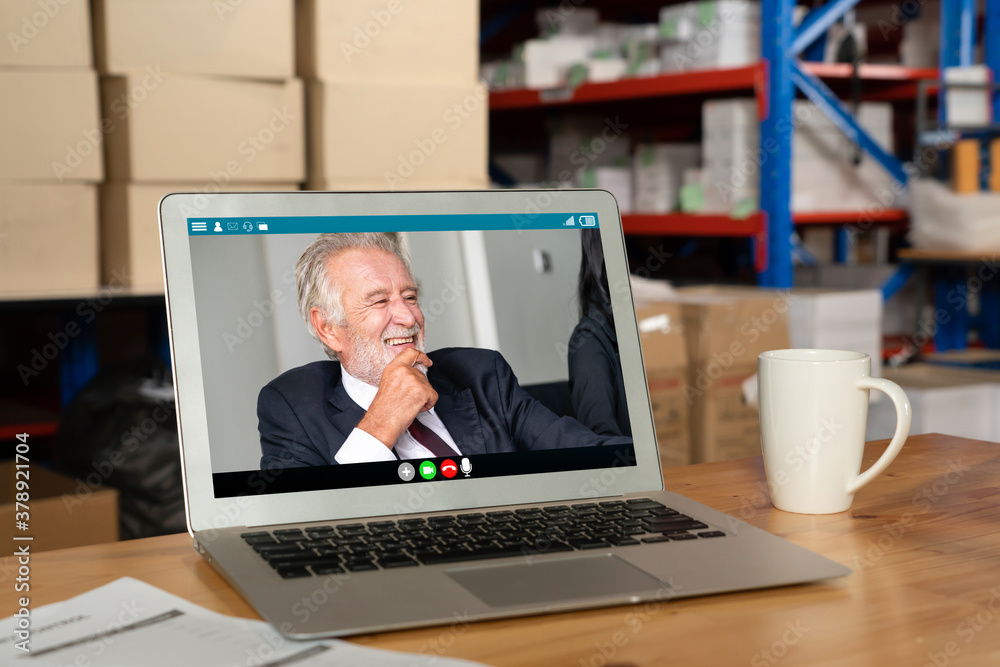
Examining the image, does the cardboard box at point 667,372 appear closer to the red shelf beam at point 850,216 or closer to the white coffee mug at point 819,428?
the red shelf beam at point 850,216

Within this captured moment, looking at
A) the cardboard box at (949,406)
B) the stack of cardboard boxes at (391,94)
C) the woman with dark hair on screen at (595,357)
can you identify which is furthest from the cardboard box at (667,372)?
the woman with dark hair on screen at (595,357)

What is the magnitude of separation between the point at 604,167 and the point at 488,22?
89cm

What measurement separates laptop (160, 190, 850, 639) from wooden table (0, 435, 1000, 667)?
0.02 m

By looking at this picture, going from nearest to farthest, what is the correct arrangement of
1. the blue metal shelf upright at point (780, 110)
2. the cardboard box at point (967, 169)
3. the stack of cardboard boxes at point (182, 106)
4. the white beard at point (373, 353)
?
1. the white beard at point (373, 353)
2. the stack of cardboard boxes at point (182, 106)
3. the blue metal shelf upright at point (780, 110)
4. the cardboard box at point (967, 169)

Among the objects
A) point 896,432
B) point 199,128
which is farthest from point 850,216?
point 896,432

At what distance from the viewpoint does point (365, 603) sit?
1.70ft

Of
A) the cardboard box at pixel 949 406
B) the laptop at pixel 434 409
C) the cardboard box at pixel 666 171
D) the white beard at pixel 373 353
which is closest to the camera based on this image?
the laptop at pixel 434 409

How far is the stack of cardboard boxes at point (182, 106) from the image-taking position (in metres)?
1.82

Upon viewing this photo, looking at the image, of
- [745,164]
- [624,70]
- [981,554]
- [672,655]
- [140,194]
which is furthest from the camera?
[624,70]

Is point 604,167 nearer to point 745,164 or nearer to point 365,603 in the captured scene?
point 745,164

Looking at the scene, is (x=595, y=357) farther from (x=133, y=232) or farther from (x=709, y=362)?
(x=709, y=362)

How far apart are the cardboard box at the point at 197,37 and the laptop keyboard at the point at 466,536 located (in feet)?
4.76

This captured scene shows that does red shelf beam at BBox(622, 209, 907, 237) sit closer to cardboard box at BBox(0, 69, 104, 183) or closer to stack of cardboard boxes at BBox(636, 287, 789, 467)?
stack of cardboard boxes at BBox(636, 287, 789, 467)

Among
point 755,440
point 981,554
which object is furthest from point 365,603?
point 755,440
